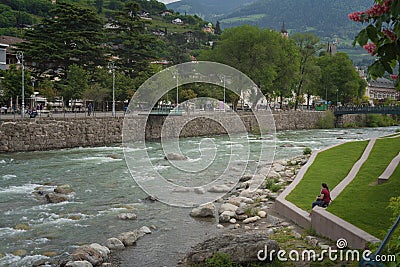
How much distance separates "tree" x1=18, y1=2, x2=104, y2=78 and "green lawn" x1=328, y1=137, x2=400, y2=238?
45.8 metres

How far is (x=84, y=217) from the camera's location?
16.2m

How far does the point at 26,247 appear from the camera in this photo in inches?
512

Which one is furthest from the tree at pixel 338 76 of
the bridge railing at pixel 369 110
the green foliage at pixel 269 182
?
the green foliage at pixel 269 182

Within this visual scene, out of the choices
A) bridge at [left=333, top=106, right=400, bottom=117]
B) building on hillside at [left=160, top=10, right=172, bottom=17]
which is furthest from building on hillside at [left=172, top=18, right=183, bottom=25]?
bridge at [left=333, top=106, right=400, bottom=117]

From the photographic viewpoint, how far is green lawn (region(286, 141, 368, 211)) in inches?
640

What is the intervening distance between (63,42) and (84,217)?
151 ft

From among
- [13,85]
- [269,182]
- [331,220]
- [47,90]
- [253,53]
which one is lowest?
[269,182]

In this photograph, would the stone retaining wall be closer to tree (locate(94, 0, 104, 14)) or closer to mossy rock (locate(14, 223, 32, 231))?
mossy rock (locate(14, 223, 32, 231))

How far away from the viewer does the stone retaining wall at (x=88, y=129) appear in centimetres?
3494

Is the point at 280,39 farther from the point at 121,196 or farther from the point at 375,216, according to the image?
the point at 375,216

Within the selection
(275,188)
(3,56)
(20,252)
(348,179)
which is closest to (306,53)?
(3,56)

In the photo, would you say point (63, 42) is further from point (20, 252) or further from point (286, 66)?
point (20, 252)

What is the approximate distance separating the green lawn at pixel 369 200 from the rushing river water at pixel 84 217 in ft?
13.3

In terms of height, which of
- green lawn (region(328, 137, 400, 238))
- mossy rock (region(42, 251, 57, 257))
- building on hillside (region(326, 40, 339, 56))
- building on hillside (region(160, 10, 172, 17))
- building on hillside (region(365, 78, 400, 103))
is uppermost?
building on hillside (region(160, 10, 172, 17))
